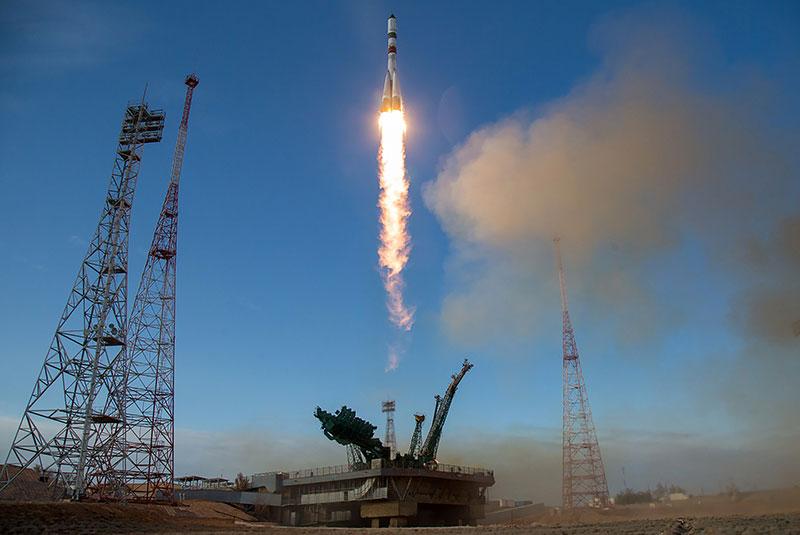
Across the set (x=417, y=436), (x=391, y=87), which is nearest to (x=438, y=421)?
(x=417, y=436)

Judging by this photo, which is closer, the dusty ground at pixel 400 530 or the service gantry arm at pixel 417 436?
the dusty ground at pixel 400 530

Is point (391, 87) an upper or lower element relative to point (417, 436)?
upper

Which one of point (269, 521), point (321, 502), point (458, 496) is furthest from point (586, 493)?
point (269, 521)

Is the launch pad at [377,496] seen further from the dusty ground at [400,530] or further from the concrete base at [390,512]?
the dusty ground at [400,530]

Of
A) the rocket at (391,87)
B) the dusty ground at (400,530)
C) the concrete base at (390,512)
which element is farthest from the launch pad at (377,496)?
the rocket at (391,87)

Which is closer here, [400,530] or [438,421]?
[400,530]

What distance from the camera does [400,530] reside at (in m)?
48.0

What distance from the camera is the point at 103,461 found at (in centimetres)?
5894

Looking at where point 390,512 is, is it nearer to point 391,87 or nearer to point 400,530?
point 400,530

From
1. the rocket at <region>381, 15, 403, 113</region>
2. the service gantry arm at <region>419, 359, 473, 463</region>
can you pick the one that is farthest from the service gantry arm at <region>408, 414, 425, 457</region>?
the rocket at <region>381, 15, 403, 113</region>

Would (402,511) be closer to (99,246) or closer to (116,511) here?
(116,511)

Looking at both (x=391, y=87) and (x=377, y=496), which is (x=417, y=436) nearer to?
(x=377, y=496)

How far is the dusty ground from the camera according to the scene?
120 feet

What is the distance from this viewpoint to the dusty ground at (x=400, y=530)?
3656 cm
